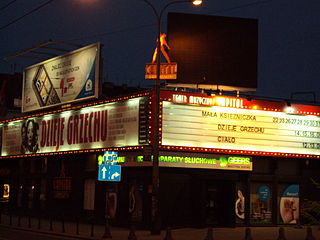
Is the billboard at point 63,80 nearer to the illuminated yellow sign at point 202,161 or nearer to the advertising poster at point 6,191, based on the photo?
the illuminated yellow sign at point 202,161

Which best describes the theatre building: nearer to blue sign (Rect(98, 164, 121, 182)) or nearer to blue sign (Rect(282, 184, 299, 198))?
blue sign (Rect(282, 184, 299, 198))

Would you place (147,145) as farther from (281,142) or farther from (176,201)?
(281,142)

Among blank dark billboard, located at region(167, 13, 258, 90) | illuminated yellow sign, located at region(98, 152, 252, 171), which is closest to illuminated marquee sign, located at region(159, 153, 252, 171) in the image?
illuminated yellow sign, located at region(98, 152, 252, 171)

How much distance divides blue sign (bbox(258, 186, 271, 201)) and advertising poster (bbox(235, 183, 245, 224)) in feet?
4.09

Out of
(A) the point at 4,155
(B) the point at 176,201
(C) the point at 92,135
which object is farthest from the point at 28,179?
(B) the point at 176,201

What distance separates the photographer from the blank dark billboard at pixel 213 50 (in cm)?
3312

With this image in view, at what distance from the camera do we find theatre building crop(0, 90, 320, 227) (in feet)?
94.2

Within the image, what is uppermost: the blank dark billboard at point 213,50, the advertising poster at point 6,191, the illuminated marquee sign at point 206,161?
the blank dark billboard at point 213,50

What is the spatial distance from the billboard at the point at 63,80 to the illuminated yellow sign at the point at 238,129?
300 inches

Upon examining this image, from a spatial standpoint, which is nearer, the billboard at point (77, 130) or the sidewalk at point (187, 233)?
the sidewalk at point (187, 233)

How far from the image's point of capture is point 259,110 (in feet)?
101

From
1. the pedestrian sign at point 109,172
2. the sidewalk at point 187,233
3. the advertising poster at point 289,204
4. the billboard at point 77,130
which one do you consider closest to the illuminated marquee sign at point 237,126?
the billboard at point 77,130

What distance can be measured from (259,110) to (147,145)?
731 cm

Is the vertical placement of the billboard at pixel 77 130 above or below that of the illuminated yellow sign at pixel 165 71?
below
